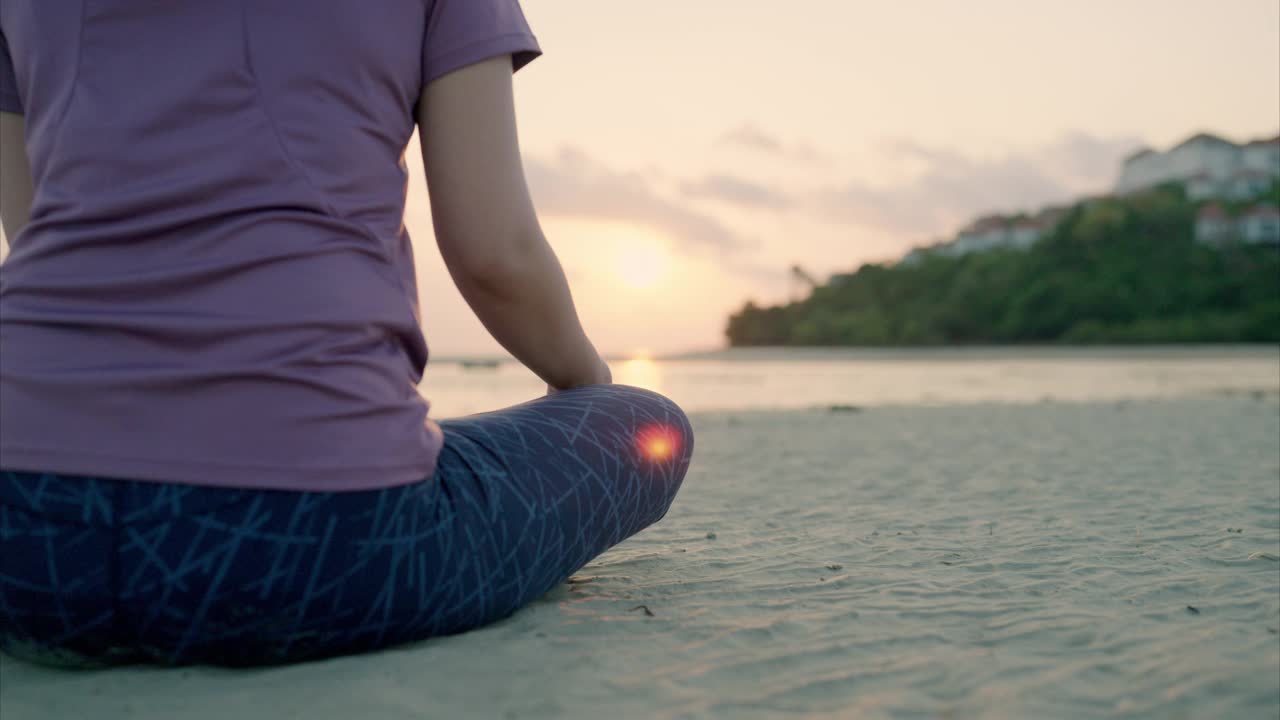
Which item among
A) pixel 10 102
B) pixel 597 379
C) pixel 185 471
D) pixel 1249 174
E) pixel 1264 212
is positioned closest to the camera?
pixel 185 471

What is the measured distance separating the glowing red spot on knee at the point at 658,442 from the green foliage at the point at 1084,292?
46.7m

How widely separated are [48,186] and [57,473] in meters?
0.40

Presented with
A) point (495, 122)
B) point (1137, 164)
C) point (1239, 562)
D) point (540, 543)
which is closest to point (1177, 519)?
point (1239, 562)

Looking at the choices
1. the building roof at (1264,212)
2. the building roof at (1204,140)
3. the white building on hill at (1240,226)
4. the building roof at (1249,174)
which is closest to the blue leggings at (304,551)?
the white building on hill at (1240,226)

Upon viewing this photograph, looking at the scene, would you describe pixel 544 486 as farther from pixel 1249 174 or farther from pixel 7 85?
pixel 1249 174

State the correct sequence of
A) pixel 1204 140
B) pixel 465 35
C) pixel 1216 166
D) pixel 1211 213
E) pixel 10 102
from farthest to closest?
1. pixel 1204 140
2. pixel 1216 166
3. pixel 1211 213
4. pixel 10 102
5. pixel 465 35

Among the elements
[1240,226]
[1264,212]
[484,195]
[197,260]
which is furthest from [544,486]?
[1264,212]

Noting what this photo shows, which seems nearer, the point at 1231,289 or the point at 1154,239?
the point at 1231,289

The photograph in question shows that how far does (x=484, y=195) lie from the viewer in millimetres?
1468

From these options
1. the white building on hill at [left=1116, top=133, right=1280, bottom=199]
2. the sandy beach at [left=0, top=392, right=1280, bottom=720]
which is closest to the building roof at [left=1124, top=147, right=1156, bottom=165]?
the white building on hill at [left=1116, top=133, right=1280, bottom=199]

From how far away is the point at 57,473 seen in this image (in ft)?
3.98

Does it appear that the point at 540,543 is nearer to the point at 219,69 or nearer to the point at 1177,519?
the point at 219,69

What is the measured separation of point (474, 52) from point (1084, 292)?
52371 mm

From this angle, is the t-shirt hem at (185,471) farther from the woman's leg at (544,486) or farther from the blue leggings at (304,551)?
the woman's leg at (544,486)
